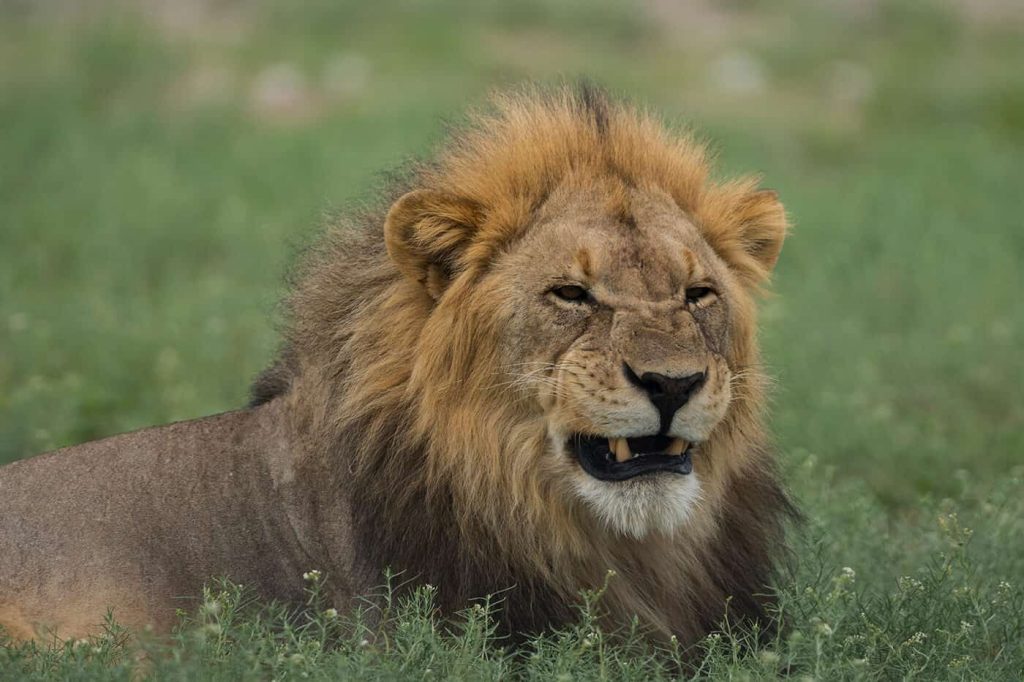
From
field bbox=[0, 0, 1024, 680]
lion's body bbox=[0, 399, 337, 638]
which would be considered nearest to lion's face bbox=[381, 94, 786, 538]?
field bbox=[0, 0, 1024, 680]

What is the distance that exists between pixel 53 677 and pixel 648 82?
1260 centimetres

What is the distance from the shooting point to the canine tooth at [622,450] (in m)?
3.93

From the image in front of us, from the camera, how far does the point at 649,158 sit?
14.5 feet

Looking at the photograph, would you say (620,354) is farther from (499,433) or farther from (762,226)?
(762,226)

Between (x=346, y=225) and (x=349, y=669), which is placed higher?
(x=346, y=225)

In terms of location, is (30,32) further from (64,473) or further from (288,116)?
(64,473)

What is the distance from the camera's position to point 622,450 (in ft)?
12.9

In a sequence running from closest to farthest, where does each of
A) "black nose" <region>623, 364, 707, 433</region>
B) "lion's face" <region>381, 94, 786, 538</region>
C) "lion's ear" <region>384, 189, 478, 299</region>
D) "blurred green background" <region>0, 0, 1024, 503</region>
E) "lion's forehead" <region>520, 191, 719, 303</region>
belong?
"black nose" <region>623, 364, 707, 433</region> < "lion's face" <region>381, 94, 786, 538</region> < "lion's forehead" <region>520, 191, 719, 303</region> < "lion's ear" <region>384, 189, 478, 299</region> < "blurred green background" <region>0, 0, 1024, 503</region>

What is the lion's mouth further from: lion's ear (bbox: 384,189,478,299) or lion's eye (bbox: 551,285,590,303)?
lion's ear (bbox: 384,189,478,299)

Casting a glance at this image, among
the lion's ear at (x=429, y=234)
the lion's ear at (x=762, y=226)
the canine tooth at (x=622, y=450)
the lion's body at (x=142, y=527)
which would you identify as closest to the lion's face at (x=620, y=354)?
the canine tooth at (x=622, y=450)

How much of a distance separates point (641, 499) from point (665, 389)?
299mm

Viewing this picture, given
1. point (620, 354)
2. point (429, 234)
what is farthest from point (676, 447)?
point (429, 234)

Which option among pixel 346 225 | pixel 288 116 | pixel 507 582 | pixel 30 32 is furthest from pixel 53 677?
pixel 30 32

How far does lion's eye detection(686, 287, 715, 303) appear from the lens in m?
4.10
